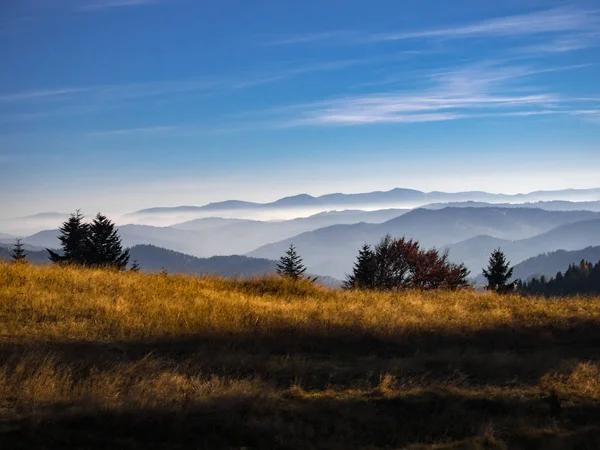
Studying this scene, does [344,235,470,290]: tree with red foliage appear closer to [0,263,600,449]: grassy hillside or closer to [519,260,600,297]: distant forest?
[0,263,600,449]: grassy hillside

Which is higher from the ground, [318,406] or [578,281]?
[318,406]

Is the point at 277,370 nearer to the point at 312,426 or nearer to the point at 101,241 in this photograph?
the point at 312,426

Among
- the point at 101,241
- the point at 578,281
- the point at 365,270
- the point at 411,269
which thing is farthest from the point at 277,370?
the point at 578,281

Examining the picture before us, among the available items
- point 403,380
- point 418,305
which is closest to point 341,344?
point 403,380

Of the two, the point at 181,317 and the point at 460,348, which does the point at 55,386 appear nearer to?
the point at 181,317

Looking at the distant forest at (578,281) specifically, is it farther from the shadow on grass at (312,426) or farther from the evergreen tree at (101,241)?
the shadow on grass at (312,426)

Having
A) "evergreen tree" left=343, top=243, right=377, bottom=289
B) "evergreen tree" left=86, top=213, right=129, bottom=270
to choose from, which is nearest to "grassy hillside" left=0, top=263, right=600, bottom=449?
"evergreen tree" left=343, top=243, right=377, bottom=289

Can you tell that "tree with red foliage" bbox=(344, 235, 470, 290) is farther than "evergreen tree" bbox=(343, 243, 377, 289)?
Yes

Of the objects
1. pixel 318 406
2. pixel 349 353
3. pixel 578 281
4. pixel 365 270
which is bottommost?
pixel 578 281

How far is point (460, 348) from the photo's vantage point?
11586 mm

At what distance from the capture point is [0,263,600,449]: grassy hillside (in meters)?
6.53

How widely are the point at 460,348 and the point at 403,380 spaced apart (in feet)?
11.5

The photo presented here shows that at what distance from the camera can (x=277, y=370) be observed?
9.28m

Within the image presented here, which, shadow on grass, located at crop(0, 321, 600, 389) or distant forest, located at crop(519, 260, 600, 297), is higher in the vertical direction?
shadow on grass, located at crop(0, 321, 600, 389)
